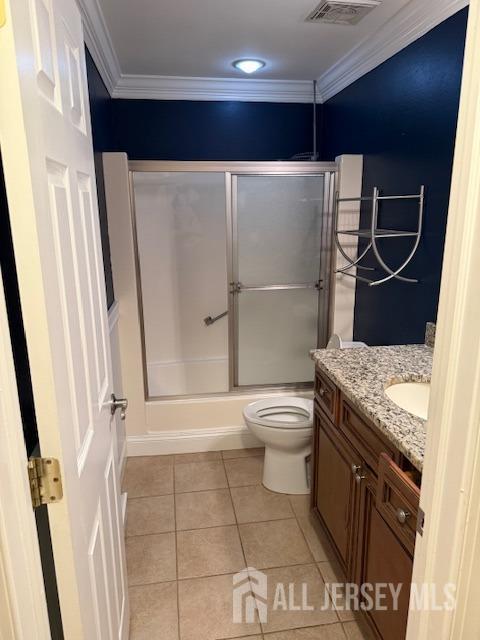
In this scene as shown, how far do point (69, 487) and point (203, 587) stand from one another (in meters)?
1.33

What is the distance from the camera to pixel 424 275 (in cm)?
205

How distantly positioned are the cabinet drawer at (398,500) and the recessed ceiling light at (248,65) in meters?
2.33

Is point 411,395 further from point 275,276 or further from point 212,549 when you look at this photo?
point 275,276

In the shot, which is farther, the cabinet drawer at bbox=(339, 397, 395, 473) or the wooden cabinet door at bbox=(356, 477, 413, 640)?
the cabinet drawer at bbox=(339, 397, 395, 473)

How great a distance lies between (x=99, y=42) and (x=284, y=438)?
85.4 inches

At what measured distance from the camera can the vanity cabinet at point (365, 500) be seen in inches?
50.2

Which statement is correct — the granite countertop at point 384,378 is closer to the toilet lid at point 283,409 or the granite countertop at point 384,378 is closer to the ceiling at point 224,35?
the toilet lid at point 283,409

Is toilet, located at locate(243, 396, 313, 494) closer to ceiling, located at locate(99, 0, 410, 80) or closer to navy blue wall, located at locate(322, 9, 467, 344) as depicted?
navy blue wall, located at locate(322, 9, 467, 344)

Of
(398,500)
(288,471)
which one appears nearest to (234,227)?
(288,471)

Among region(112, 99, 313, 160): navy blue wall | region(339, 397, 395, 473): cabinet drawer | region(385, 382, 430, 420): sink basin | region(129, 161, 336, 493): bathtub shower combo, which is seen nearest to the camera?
region(339, 397, 395, 473): cabinet drawer

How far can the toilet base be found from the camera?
8.02ft

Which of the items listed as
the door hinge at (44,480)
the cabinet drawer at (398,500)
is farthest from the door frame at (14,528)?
the cabinet drawer at (398,500)

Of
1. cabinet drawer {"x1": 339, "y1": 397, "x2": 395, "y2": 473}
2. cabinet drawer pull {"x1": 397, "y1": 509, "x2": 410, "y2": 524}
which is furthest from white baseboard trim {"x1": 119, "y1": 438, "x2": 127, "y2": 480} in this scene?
cabinet drawer pull {"x1": 397, "y1": 509, "x2": 410, "y2": 524}

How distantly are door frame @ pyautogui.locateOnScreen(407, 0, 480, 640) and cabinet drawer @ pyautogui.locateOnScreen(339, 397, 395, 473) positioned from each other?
542mm
